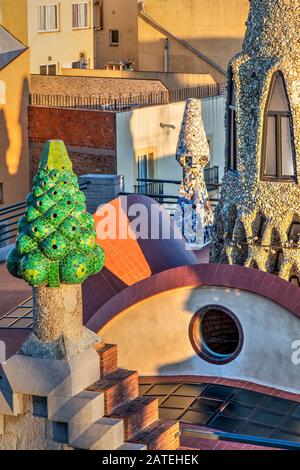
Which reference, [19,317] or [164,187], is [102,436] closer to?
[19,317]

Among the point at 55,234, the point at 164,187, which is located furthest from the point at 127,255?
the point at 164,187

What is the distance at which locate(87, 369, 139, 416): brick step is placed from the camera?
14039 mm

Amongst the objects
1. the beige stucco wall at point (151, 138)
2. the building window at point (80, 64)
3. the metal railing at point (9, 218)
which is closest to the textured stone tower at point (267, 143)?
the metal railing at point (9, 218)

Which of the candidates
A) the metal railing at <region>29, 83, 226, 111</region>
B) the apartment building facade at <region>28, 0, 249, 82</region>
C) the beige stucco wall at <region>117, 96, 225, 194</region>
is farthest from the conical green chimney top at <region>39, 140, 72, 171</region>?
the apartment building facade at <region>28, 0, 249, 82</region>

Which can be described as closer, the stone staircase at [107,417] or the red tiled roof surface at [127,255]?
the stone staircase at [107,417]

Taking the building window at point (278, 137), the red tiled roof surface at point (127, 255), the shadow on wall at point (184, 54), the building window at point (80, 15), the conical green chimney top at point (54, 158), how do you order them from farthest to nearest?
the shadow on wall at point (184, 54) < the building window at point (80, 15) < the red tiled roof surface at point (127, 255) < the building window at point (278, 137) < the conical green chimney top at point (54, 158)

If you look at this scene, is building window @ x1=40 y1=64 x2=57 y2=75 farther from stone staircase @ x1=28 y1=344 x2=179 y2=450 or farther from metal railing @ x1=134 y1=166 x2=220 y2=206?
stone staircase @ x1=28 y1=344 x2=179 y2=450

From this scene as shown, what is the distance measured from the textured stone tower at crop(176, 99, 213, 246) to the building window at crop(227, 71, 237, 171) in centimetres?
802

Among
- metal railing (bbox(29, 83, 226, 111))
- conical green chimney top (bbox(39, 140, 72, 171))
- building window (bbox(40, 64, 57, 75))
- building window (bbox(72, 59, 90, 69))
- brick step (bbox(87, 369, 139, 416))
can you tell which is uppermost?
building window (bbox(72, 59, 90, 69))

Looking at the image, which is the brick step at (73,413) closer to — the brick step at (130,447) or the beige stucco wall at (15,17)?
the brick step at (130,447)

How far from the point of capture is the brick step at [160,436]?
13984 mm

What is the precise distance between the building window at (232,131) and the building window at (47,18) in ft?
117

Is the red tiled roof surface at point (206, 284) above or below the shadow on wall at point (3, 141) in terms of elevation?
below

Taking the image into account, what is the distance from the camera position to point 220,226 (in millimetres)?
20344
